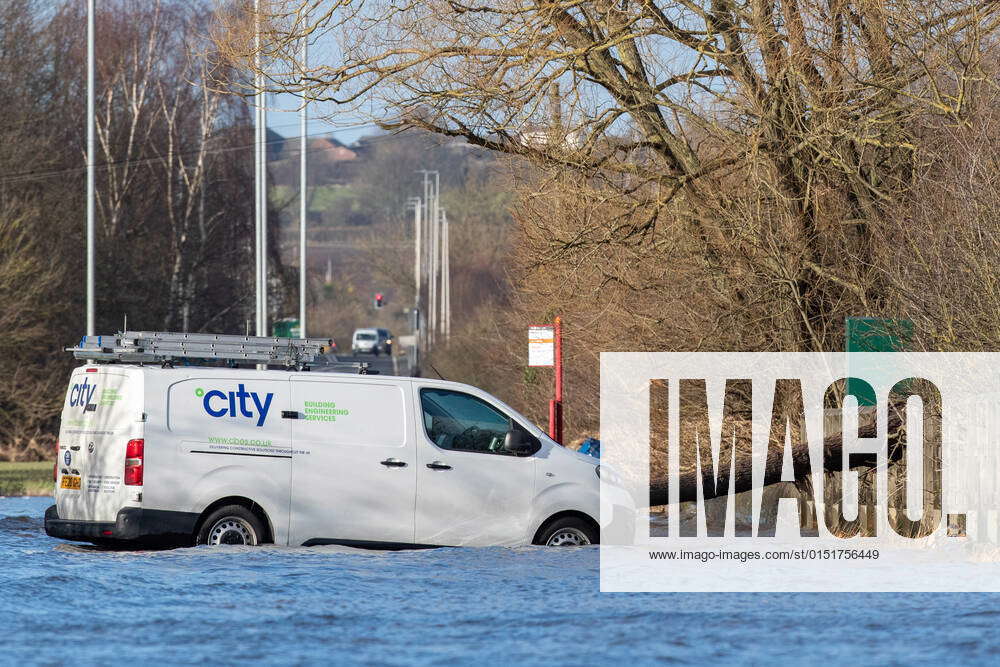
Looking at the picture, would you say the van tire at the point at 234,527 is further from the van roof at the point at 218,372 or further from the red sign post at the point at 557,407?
the red sign post at the point at 557,407

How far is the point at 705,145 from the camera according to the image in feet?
59.4

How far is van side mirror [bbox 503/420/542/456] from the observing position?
12891mm

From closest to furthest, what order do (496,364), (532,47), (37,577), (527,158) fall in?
(37,577) < (532,47) < (527,158) < (496,364)

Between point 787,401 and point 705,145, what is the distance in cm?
330

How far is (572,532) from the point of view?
42.7ft

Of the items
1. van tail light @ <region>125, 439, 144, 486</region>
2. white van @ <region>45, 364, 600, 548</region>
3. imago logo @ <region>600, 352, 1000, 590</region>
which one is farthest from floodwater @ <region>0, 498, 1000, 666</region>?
imago logo @ <region>600, 352, 1000, 590</region>

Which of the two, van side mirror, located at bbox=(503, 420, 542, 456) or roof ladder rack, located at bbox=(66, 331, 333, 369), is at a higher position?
roof ladder rack, located at bbox=(66, 331, 333, 369)

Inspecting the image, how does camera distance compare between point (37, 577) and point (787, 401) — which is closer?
point (37, 577)

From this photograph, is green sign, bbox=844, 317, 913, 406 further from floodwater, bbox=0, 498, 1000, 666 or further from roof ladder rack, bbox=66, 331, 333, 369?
roof ladder rack, bbox=66, 331, 333, 369

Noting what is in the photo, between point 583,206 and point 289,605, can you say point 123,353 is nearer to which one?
point 289,605

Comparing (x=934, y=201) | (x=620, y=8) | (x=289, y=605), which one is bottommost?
(x=289, y=605)

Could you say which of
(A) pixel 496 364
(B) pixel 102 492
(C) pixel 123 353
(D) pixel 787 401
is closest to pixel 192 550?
(B) pixel 102 492

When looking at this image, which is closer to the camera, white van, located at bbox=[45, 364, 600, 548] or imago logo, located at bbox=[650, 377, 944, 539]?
white van, located at bbox=[45, 364, 600, 548]

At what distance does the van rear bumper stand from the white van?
0.01m
